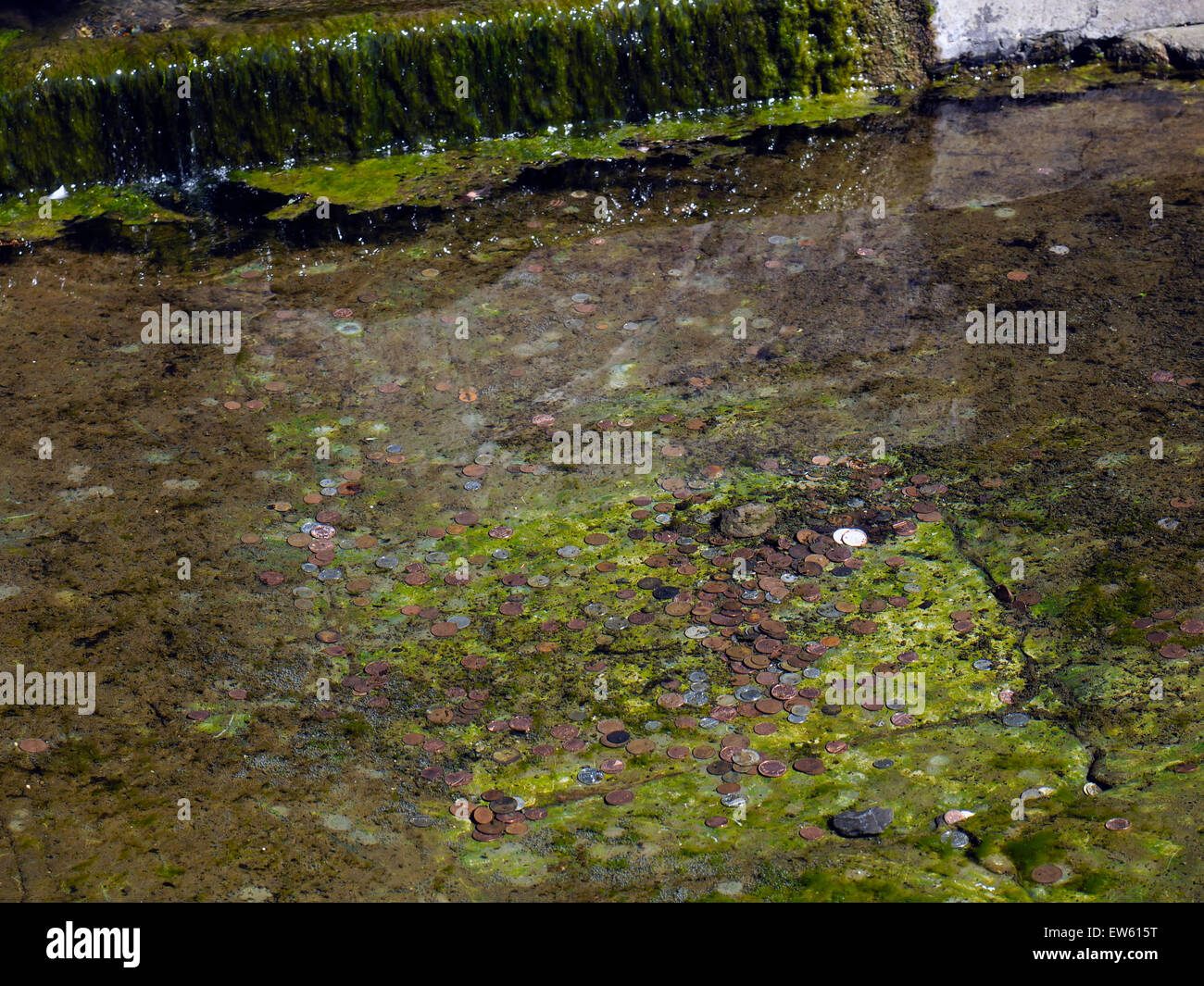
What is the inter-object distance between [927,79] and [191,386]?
502cm

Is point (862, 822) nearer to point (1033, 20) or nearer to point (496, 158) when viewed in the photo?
point (496, 158)

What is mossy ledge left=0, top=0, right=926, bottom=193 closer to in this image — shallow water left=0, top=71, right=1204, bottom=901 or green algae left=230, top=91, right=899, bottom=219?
green algae left=230, top=91, right=899, bottom=219

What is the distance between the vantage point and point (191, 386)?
5.05m

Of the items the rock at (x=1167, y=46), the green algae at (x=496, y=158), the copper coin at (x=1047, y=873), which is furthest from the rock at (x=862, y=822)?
the rock at (x=1167, y=46)

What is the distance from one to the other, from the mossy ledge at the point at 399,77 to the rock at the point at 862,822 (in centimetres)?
532

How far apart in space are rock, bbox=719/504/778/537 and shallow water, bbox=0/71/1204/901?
0.07 metres

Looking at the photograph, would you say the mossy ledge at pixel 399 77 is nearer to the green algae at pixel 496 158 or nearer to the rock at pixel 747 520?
the green algae at pixel 496 158

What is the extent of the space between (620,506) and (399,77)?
393 cm

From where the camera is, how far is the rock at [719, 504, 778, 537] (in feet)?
13.6

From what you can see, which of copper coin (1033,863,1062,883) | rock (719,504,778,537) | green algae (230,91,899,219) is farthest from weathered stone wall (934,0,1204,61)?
copper coin (1033,863,1062,883)

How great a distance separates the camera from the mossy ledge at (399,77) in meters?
6.81

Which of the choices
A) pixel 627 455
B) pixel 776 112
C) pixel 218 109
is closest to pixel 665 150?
pixel 776 112

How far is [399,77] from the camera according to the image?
712 cm

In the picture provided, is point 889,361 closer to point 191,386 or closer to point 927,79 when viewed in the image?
point 191,386
